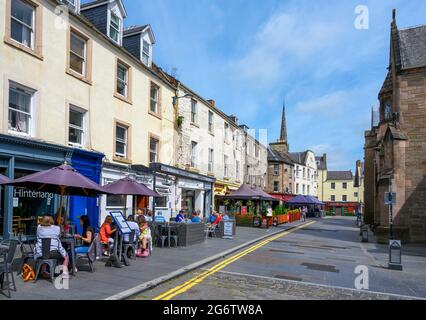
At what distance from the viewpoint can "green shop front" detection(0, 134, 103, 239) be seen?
11.2 m

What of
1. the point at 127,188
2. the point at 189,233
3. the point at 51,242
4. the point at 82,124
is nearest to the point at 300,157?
the point at 189,233

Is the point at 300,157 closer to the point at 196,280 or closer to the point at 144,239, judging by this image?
the point at 144,239

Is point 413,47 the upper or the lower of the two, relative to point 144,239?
upper

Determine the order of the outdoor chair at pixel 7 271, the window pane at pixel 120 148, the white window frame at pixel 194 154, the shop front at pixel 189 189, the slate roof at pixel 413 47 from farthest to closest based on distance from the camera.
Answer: the white window frame at pixel 194 154, the slate roof at pixel 413 47, the shop front at pixel 189 189, the window pane at pixel 120 148, the outdoor chair at pixel 7 271

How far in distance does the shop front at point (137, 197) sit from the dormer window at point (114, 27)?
6262 millimetres

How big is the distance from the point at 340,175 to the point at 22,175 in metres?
81.0

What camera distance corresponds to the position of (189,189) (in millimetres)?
24688

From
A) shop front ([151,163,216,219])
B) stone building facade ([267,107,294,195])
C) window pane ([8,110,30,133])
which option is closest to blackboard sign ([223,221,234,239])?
shop front ([151,163,216,219])

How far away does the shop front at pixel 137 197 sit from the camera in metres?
16.2

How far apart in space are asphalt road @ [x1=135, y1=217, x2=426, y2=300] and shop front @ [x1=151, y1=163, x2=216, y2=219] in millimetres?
8071

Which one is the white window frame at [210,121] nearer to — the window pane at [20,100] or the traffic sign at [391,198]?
the traffic sign at [391,198]

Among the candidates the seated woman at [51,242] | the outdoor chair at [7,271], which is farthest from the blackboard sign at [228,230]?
the outdoor chair at [7,271]

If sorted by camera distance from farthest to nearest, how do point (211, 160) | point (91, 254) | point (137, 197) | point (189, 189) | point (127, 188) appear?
point (211, 160)
point (189, 189)
point (137, 197)
point (127, 188)
point (91, 254)

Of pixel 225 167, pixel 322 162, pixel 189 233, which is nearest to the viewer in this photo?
pixel 189 233
